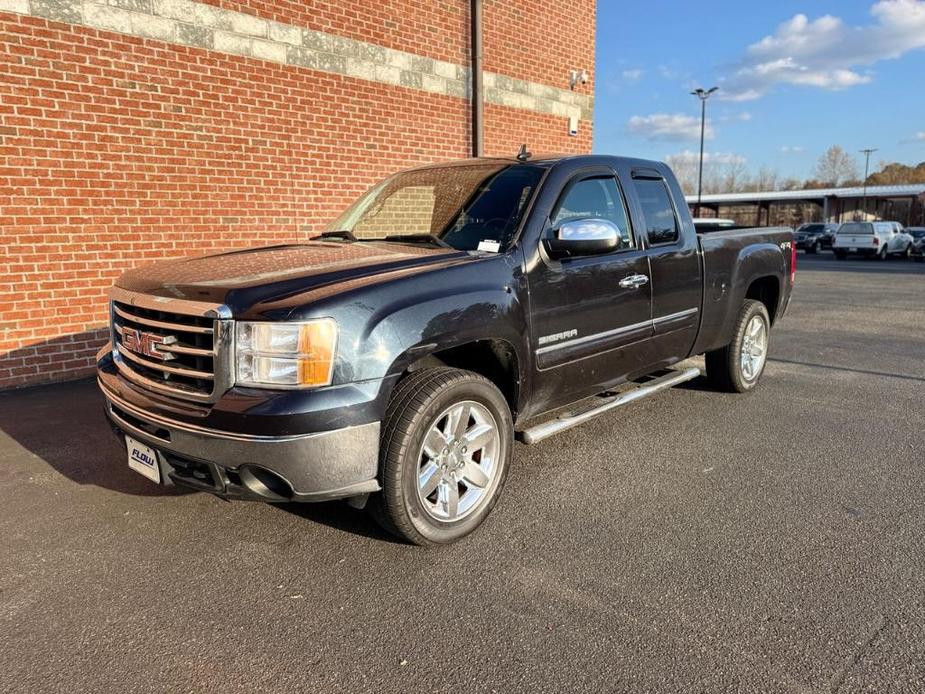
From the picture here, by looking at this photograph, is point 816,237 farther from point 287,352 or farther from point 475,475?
point 287,352

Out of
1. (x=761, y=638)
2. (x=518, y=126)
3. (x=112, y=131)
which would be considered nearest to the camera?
(x=761, y=638)

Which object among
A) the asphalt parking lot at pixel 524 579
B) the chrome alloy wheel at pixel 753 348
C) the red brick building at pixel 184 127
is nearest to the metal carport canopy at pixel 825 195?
the red brick building at pixel 184 127

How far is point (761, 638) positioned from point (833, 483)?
185cm

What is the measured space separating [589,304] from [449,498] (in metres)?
1.48

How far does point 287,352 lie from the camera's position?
2756mm

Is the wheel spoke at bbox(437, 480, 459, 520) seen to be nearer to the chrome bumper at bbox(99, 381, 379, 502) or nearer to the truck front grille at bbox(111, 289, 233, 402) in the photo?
the chrome bumper at bbox(99, 381, 379, 502)

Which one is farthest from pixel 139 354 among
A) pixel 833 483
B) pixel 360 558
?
pixel 833 483

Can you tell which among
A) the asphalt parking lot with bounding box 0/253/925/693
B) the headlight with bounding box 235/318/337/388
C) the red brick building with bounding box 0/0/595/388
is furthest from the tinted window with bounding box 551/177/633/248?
the red brick building with bounding box 0/0/595/388

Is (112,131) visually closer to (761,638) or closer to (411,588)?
(411,588)

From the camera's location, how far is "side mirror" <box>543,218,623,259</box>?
3.64 meters

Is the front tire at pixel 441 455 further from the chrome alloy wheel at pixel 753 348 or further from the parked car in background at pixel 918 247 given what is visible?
the parked car in background at pixel 918 247

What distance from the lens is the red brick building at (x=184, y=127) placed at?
626 cm

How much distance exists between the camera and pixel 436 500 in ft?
10.8

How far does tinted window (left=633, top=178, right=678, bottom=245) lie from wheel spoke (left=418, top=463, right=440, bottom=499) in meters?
2.38
